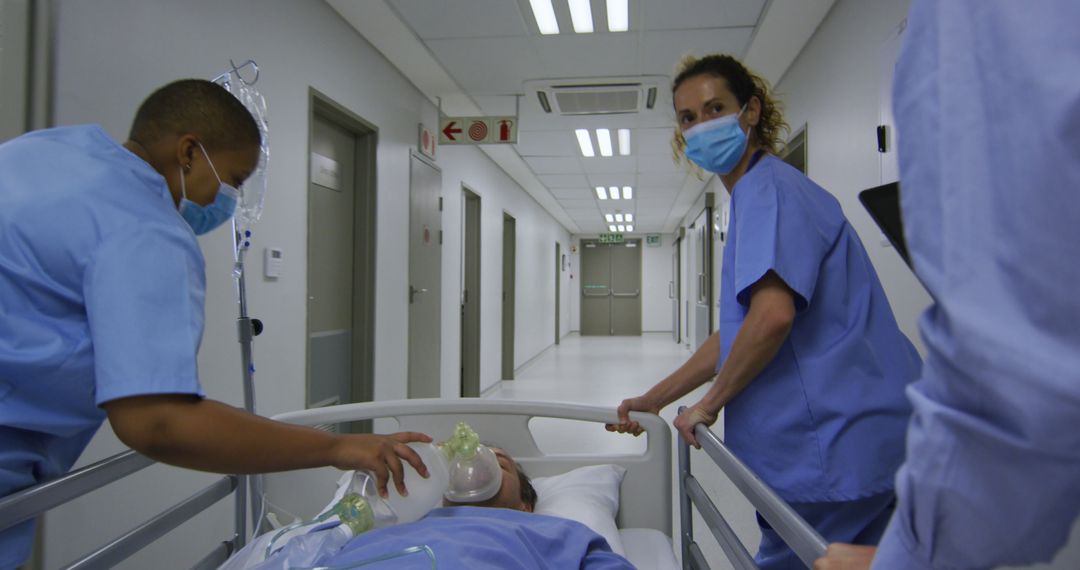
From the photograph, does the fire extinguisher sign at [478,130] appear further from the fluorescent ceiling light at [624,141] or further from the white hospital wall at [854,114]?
the white hospital wall at [854,114]

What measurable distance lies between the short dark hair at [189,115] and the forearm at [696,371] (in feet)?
3.58

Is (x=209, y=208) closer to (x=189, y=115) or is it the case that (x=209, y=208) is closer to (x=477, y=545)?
(x=189, y=115)

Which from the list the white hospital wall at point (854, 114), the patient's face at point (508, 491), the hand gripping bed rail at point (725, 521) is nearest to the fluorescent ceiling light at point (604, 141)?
the white hospital wall at point (854, 114)

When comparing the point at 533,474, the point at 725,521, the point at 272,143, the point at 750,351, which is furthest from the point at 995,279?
Result: the point at 272,143

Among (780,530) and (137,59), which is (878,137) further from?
(137,59)

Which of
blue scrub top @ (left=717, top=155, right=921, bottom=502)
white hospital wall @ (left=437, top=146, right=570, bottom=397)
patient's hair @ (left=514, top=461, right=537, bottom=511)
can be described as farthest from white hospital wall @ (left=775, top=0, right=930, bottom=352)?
white hospital wall @ (left=437, top=146, right=570, bottom=397)

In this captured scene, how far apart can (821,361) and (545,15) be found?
2.73 meters

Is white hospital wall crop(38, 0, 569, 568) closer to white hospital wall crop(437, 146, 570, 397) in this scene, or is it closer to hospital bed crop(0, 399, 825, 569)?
hospital bed crop(0, 399, 825, 569)

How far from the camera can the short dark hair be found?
1064mm

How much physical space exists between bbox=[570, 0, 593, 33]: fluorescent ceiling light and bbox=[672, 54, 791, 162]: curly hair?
1.81 meters

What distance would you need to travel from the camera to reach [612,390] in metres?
6.62

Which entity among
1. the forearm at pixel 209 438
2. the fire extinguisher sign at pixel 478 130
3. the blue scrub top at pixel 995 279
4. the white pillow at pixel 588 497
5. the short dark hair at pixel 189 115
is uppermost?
the fire extinguisher sign at pixel 478 130

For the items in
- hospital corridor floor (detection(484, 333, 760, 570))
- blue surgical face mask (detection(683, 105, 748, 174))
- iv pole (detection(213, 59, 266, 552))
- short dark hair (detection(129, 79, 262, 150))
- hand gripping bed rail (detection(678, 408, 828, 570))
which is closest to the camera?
hand gripping bed rail (detection(678, 408, 828, 570))

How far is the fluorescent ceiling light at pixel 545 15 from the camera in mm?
3158
